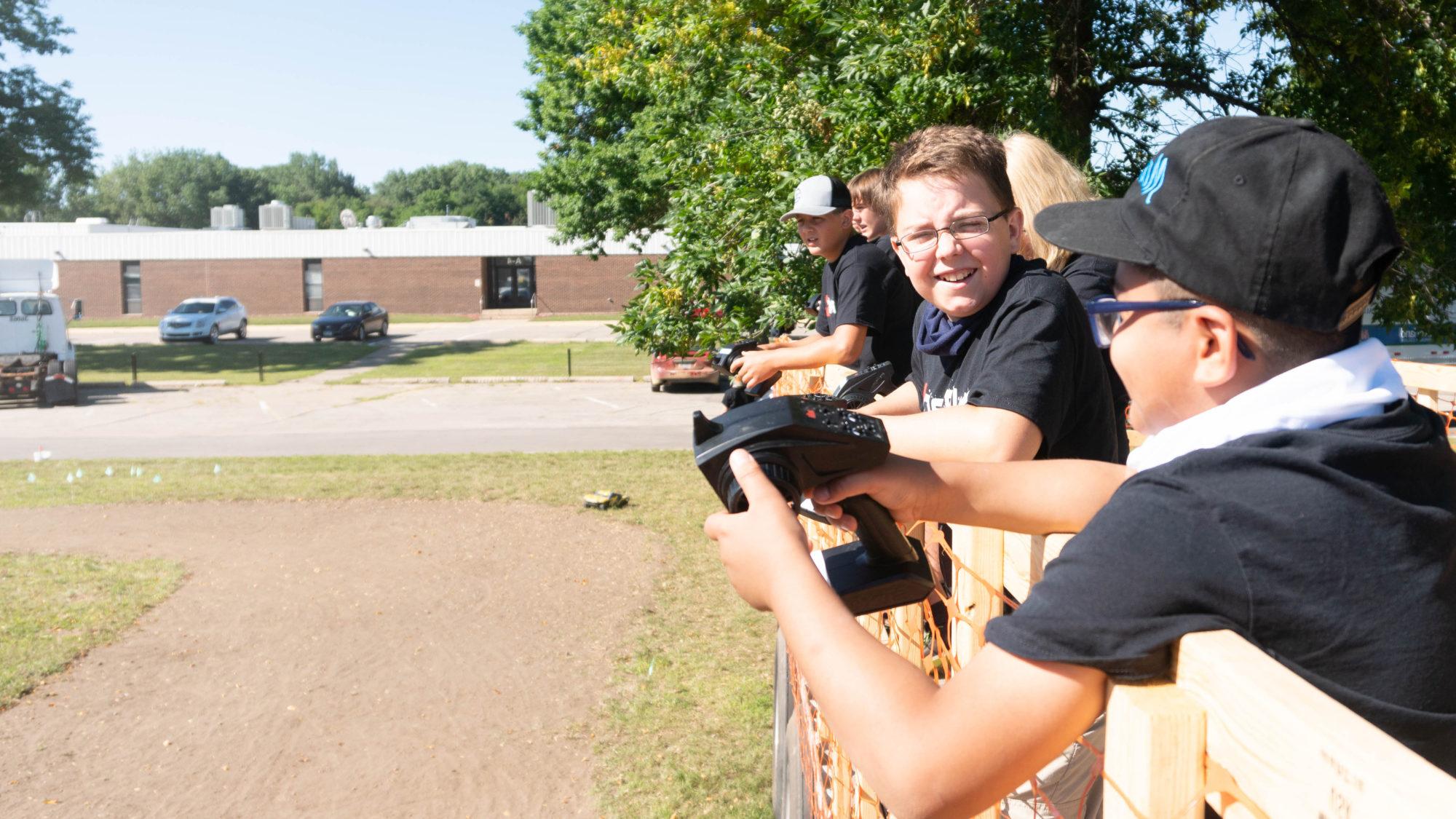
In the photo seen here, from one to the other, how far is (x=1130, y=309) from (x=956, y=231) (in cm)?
117

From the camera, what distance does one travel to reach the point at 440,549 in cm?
841

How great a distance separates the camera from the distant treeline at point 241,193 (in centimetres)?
11200

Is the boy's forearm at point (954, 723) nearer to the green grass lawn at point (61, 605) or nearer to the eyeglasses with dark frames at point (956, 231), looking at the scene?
the eyeglasses with dark frames at point (956, 231)

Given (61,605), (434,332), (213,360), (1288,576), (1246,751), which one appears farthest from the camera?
(434,332)

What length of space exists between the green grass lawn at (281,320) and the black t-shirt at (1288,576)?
5033 cm

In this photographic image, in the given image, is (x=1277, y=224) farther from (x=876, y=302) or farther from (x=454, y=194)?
(x=454, y=194)

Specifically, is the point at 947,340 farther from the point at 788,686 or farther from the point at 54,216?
the point at 54,216

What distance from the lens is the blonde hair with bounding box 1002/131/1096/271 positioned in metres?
2.85

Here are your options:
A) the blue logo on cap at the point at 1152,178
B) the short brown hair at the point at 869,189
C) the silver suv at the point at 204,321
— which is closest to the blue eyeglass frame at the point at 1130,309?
the blue logo on cap at the point at 1152,178

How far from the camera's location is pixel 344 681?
18.8ft

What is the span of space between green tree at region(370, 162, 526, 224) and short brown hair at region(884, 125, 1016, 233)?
321ft

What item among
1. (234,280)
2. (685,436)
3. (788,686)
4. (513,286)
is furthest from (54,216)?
(788,686)

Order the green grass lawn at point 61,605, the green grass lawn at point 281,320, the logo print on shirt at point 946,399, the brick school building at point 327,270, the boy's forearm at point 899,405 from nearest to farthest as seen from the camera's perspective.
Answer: the logo print on shirt at point 946,399, the boy's forearm at point 899,405, the green grass lawn at point 61,605, the green grass lawn at point 281,320, the brick school building at point 327,270

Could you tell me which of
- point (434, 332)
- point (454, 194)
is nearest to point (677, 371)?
point (434, 332)
